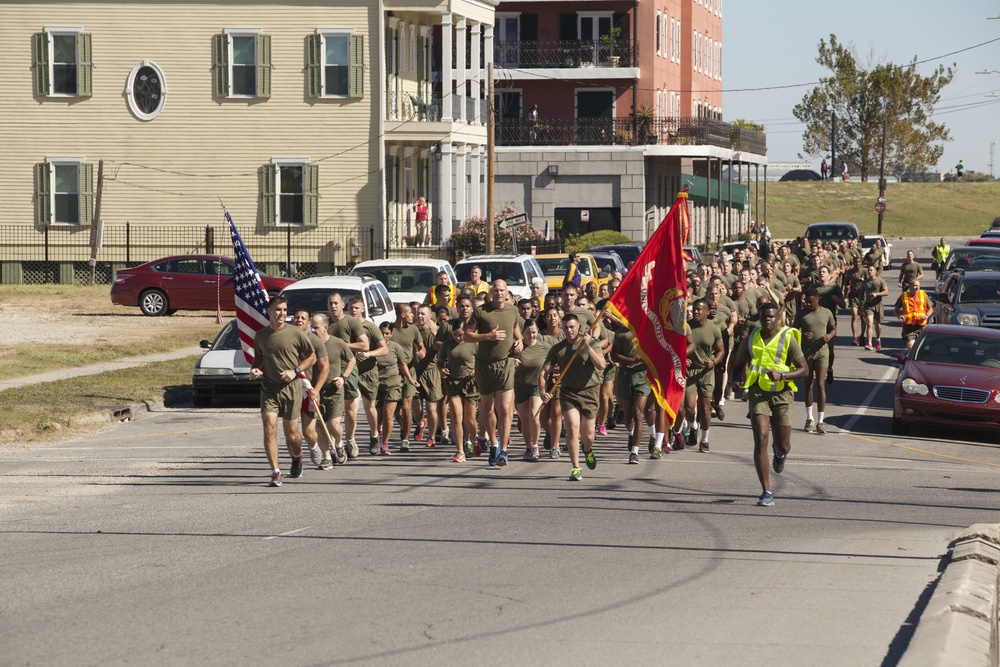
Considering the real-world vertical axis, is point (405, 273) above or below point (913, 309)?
above

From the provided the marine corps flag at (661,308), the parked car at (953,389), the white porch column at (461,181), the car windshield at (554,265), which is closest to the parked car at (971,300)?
the parked car at (953,389)

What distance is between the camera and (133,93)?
145 ft

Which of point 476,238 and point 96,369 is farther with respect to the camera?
point 476,238

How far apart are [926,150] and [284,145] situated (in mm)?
79799

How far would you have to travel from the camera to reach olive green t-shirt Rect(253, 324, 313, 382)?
14648mm

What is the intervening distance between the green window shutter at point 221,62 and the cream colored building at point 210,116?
1.6 inches

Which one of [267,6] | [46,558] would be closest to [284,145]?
[267,6]

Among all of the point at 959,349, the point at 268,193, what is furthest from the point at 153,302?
the point at 959,349

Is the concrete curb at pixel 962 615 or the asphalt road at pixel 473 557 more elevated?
the concrete curb at pixel 962 615

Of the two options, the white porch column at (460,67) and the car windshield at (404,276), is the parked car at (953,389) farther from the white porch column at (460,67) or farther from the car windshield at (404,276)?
Result: the white porch column at (460,67)

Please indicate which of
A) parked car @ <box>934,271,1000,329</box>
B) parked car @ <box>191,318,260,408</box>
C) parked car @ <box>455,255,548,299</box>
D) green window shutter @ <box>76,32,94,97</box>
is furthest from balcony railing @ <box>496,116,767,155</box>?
parked car @ <box>191,318,260,408</box>

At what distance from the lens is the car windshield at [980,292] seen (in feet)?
89.6

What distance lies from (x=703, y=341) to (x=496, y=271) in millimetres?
13721

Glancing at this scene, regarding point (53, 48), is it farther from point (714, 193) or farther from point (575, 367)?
point (714, 193)
